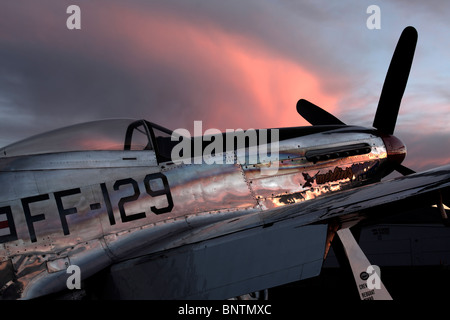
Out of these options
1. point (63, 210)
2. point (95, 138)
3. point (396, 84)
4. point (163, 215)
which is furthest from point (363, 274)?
point (396, 84)

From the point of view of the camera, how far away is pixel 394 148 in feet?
19.9

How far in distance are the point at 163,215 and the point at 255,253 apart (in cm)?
147

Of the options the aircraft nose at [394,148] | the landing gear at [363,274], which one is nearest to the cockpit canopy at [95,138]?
the landing gear at [363,274]

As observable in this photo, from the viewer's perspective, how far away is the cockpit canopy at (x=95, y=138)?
3.86m

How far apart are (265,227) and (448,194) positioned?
4.66ft

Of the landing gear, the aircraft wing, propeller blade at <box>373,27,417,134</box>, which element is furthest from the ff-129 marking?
propeller blade at <box>373,27,417,134</box>

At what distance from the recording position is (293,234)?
2.85m

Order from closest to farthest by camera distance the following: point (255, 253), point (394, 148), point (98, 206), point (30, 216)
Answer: point (255, 253), point (30, 216), point (98, 206), point (394, 148)

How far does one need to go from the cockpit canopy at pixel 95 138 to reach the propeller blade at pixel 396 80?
13.8 feet

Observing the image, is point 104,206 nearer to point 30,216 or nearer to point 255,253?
point 30,216

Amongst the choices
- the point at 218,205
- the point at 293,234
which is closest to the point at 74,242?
the point at 218,205

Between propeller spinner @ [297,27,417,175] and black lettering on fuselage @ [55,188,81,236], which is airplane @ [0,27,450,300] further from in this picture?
propeller spinner @ [297,27,417,175]

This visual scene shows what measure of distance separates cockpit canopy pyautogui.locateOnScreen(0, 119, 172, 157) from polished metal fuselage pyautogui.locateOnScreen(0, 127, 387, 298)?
0.12 metres

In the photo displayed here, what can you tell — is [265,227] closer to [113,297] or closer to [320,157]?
[113,297]
